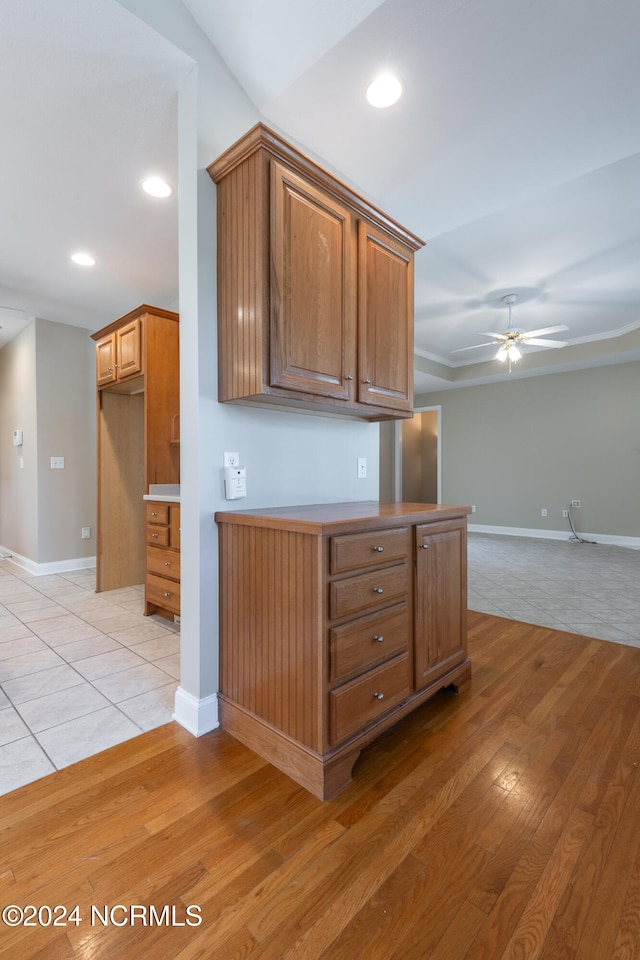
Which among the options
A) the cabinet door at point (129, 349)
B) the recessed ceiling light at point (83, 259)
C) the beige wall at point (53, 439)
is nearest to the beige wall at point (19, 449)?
the beige wall at point (53, 439)

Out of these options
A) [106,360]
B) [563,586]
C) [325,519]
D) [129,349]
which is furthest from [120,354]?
[563,586]

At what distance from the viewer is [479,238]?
3.36 m

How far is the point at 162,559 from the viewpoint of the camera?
294 centimetres

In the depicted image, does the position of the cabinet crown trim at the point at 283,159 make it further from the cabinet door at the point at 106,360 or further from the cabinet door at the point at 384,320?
the cabinet door at the point at 106,360

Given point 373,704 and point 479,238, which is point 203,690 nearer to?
point 373,704

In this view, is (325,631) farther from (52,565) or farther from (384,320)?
(52,565)

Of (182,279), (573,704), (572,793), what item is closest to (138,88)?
(182,279)

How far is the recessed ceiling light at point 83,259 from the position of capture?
3166 mm

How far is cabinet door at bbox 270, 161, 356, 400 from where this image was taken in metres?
1.57

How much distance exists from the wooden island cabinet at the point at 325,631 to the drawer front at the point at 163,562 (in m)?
1.17

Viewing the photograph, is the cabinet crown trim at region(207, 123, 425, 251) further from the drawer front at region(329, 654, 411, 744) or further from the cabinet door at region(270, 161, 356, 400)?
the drawer front at region(329, 654, 411, 744)

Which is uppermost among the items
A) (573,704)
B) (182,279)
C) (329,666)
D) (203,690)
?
(182,279)

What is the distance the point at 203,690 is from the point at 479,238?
3.66 metres

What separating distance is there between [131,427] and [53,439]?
4.12 feet
